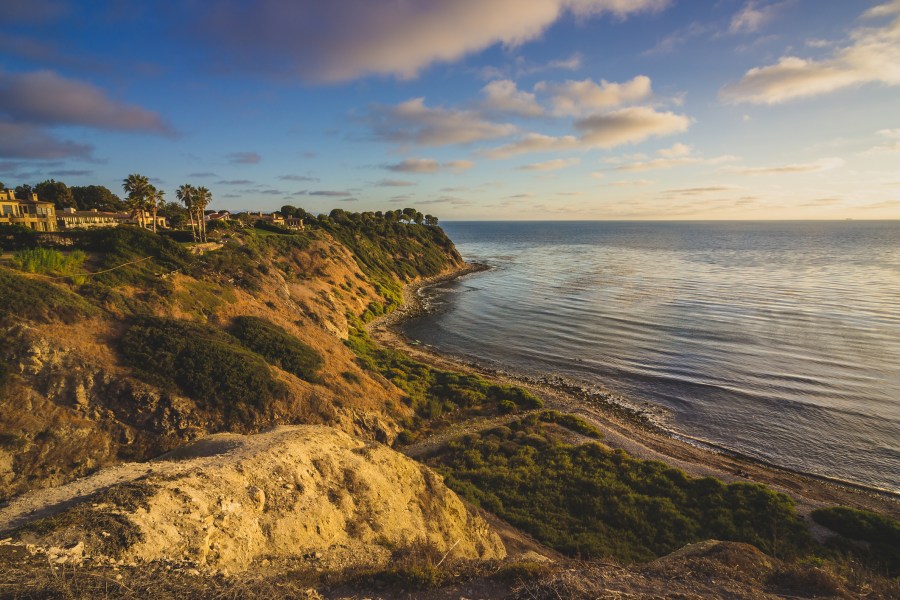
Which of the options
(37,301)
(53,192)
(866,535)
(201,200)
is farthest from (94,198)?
(866,535)

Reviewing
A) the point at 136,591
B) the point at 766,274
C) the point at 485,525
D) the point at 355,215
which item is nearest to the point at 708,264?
the point at 766,274

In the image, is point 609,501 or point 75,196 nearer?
point 609,501

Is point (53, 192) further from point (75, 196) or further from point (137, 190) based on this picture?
point (137, 190)

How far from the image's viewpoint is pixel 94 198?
3656 inches

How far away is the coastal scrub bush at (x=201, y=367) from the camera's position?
82.0 ft

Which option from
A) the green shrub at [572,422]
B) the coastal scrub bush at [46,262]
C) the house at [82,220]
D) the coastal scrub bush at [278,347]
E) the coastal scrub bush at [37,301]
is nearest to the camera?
the coastal scrub bush at [37,301]

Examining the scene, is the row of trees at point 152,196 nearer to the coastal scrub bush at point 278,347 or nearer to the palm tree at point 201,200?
the palm tree at point 201,200

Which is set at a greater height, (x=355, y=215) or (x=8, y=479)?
(x=355, y=215)

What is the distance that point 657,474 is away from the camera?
84.3ft

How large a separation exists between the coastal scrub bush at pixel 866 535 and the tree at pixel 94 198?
120 meters

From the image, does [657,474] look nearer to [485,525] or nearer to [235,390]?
[485,525]

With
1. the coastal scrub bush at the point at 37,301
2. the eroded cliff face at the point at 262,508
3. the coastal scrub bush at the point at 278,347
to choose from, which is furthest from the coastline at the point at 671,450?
the coastal scrub bush at the point at 37,301

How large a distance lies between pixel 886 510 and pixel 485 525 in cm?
2458

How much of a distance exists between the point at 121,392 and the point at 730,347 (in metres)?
61.3
